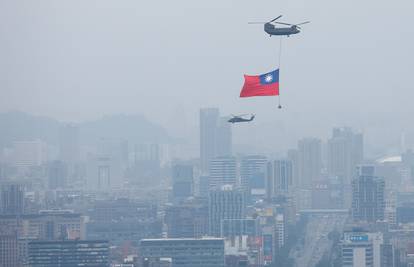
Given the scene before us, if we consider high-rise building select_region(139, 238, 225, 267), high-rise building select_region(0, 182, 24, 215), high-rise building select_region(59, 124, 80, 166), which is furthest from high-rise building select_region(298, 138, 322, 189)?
high-rise building select_region(0, 182, 24, 215)

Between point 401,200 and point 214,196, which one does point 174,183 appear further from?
point 401,200

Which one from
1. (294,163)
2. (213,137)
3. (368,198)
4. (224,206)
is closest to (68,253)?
(224,206)

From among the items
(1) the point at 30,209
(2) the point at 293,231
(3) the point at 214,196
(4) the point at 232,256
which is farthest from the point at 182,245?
(3) the point at 214,196

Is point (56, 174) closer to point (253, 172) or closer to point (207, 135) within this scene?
point (207, 135)

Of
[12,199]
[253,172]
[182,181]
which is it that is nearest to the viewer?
[12,199]

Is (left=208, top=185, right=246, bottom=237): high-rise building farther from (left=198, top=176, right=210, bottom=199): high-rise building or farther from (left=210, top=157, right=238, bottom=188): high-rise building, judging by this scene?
(left=198, top=176, right=210, bottom=199): high-rise building
